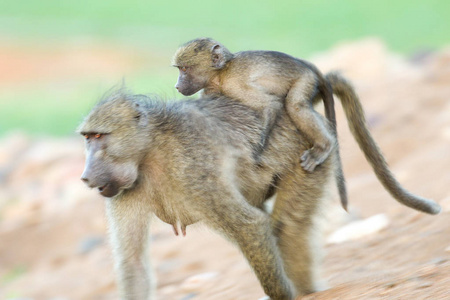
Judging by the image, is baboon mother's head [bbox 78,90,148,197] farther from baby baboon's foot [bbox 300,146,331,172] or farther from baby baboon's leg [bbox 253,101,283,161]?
baby baboon's foot [bbox 300,146,331,172]

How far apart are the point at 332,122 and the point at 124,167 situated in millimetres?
1018

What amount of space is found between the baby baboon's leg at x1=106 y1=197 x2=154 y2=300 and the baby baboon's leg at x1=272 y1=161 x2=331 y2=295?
59 centimetres

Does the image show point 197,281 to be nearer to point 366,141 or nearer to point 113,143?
point 366,141

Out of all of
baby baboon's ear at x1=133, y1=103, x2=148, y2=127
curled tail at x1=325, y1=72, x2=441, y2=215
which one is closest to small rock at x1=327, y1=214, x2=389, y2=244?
curled tail at x1=325, y1=72, x2=441, y2=215

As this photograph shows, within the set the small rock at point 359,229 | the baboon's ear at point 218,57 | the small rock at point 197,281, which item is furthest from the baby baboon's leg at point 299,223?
the small rock at point 359,229

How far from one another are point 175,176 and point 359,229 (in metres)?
2.09

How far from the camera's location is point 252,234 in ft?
9.55

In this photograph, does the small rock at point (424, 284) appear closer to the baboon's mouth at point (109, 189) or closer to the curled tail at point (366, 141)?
the curled tail at point (366, 141)

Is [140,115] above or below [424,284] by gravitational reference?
above

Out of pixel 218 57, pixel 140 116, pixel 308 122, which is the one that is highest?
pixel 218 57

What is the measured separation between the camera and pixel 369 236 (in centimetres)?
447

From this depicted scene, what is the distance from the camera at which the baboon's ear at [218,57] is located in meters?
3.31

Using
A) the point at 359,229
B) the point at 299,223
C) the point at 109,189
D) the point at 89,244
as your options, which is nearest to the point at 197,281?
the point at 359,229

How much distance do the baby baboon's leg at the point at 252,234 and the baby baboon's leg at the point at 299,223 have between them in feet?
0.57
